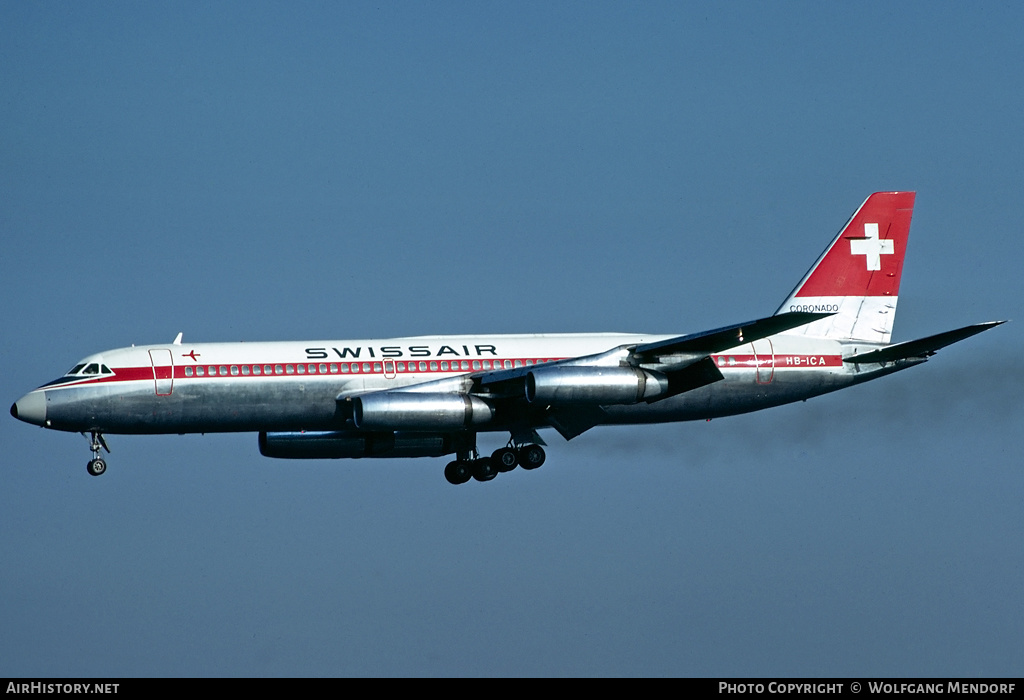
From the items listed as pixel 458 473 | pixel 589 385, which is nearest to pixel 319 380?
pixel 458 473

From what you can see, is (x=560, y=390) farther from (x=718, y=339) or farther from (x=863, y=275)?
(x=863, y=275)

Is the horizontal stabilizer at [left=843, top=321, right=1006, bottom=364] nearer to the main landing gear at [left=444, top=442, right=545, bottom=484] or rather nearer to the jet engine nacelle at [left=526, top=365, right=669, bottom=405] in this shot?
the jet engine nacelle at [left=526, top=365, right=669, bottom=405]

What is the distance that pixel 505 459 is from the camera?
57.0 metres

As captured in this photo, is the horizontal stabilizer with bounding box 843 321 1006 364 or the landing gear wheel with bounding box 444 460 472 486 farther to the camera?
the landing gear wheel with bounding box 444 460 472 486

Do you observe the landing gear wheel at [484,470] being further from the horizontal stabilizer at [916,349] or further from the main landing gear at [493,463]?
the horizontal stabilizer at [916,349]

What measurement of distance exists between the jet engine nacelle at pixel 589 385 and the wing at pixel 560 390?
0.03 metres

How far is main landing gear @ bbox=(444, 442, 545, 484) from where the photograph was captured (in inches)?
2244

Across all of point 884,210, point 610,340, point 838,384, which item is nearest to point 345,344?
point 610,340

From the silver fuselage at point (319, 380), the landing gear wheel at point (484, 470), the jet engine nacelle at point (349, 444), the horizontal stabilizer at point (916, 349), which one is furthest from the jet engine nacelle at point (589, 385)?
the horizontal stabilizer at point (916, 349)

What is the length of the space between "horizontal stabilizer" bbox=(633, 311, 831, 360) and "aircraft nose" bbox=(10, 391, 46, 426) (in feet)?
63.9

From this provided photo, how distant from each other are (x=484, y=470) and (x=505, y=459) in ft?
3.12

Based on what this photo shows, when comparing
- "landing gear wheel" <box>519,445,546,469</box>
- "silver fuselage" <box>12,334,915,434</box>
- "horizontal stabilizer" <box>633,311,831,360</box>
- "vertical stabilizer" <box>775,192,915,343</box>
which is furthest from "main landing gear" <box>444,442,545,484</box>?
"vertical stabilizer" <box>775,192,915,343</box>
